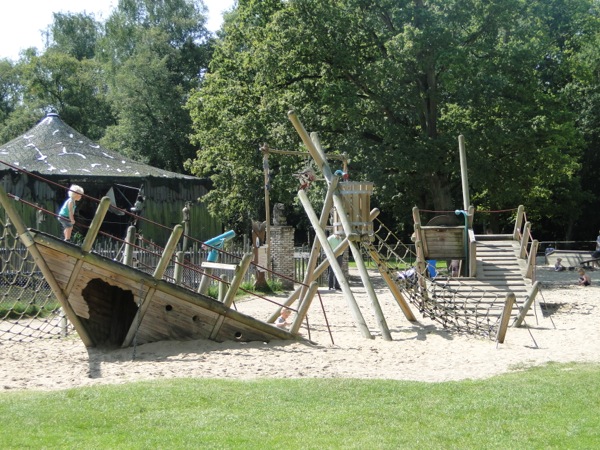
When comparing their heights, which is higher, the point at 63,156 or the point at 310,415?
the point at 63,156

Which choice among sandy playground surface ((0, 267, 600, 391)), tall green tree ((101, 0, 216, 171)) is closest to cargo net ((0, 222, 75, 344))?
sandy playground surface ((0, 267, 600, 391))

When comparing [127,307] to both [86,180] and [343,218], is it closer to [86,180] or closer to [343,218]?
[343,218]

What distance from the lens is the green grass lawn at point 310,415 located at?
268 inches

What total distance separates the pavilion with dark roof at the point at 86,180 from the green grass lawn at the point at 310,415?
65.0 feet

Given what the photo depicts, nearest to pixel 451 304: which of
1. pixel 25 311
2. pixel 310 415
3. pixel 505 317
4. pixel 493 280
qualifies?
pixel 493 280

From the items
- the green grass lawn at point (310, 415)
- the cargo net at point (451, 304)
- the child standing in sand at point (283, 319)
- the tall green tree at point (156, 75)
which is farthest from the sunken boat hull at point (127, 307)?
the tall green tree at point (156, 75)

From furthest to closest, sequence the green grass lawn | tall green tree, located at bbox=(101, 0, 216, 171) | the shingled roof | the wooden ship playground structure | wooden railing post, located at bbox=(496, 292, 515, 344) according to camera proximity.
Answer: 1. tall green tree, located at bbox=(101, 0, 216, 171)
2. the shingled roof
3. wooden railing post, located at bbox=(496, 292, 515, 344)
4. the wooden ship playground structure
5. the green grass lawn

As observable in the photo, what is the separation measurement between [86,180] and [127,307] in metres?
17.3

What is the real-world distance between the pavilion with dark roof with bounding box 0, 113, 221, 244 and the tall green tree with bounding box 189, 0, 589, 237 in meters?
3.34

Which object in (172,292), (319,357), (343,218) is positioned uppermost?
(343,218)

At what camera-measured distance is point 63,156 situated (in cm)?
3070

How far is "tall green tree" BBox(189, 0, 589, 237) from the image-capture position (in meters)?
27.5

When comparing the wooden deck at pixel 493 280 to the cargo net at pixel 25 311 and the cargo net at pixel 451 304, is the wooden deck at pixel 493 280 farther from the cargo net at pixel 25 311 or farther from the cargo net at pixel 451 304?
the cargo net at pixel 25 311

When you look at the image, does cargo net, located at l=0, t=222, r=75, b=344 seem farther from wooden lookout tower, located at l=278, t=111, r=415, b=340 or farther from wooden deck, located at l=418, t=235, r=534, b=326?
wooden deck, located at l=418, t=235, r=534, b=326
